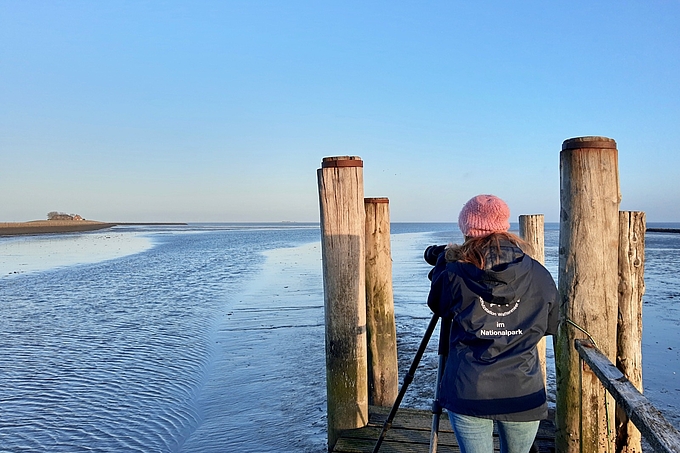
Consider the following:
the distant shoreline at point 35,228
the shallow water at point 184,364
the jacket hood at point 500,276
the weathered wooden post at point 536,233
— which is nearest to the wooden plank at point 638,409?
the jacket hood at point 500,276

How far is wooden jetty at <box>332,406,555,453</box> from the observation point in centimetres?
426

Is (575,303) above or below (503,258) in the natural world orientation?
below

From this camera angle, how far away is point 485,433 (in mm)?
2768

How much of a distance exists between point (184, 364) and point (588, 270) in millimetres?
7063

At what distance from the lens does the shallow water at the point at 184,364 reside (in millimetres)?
6059

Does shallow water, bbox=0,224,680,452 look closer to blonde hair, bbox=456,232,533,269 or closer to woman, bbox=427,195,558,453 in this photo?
woman, bbox=427,195,558,453

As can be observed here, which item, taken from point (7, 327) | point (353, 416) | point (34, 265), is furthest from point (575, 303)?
point (34, 265)

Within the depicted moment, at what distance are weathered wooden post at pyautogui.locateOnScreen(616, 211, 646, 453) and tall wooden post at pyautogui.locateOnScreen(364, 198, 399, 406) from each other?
2.22 m

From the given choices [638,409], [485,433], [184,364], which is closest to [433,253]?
[485,433]

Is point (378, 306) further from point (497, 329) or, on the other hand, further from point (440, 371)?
point (497, 329)

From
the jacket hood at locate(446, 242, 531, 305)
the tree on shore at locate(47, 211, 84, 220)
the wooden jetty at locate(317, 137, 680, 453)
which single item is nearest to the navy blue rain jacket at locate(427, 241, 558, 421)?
the jacket hood at locate(446, 242, 531, 305)

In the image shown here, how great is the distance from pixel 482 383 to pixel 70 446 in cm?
517

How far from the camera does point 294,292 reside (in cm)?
1530

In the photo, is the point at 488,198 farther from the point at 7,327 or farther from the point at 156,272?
the point at 156,272
